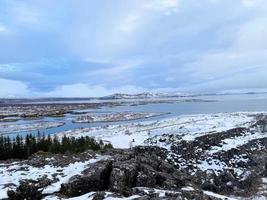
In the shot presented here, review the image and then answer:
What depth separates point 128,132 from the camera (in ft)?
208

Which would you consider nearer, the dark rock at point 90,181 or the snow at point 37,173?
the dark rock at point 90,181

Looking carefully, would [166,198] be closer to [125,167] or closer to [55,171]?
[125,167]

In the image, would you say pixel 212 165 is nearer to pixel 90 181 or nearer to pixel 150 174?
pixel 150 174

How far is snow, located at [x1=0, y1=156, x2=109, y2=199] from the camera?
21.7m

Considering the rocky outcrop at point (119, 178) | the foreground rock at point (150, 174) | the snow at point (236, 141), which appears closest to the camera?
the foreground rock at point (150, 174)

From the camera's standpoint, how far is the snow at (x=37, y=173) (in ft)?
71.3

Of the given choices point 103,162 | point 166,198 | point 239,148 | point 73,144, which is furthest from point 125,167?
point 239,148

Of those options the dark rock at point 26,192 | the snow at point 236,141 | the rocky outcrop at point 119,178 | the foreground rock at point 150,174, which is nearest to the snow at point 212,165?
the foreground rock at point 150,174

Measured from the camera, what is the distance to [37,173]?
931 inches

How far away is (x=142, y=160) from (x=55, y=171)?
657 centimetres

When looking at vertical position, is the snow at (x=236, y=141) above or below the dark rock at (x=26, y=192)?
below

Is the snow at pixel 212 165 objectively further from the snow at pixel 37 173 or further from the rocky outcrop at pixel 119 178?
the snow at pixel 37 173

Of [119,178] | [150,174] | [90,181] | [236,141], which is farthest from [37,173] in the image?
[236,141]

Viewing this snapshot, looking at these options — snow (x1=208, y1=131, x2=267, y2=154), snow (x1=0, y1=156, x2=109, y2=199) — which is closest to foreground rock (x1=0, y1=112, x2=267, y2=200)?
snow (x1=0, y1=156, x2=109, y2=199)
